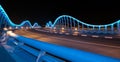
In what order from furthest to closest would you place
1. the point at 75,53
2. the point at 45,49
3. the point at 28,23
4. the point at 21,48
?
the point at 28,23 → the point at 21,48 → the point at 45,49 → the point at 75,53

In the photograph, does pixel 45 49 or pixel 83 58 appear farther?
pixel 45 49

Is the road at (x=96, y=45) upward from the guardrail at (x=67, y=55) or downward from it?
downward

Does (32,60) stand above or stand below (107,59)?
below

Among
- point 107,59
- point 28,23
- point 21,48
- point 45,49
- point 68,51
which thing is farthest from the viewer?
point 28,23

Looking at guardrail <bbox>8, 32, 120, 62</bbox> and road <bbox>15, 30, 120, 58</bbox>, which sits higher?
guardrail <bbox>8, 32, 120, 62</bbox>

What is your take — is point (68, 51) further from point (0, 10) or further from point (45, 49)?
point (0, 10)

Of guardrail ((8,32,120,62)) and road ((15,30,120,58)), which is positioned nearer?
guardrail ((8,32,120,62))

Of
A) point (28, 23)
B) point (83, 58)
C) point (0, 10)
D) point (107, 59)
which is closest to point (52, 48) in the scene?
point (83, 58)

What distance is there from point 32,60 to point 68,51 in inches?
133

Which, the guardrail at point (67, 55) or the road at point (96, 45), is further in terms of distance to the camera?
the road at point (96, 45)

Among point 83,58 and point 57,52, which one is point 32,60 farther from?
point 83,58

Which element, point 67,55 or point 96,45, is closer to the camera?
point 67,55

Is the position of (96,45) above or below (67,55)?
below

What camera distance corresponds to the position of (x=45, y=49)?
6758 millimetres
